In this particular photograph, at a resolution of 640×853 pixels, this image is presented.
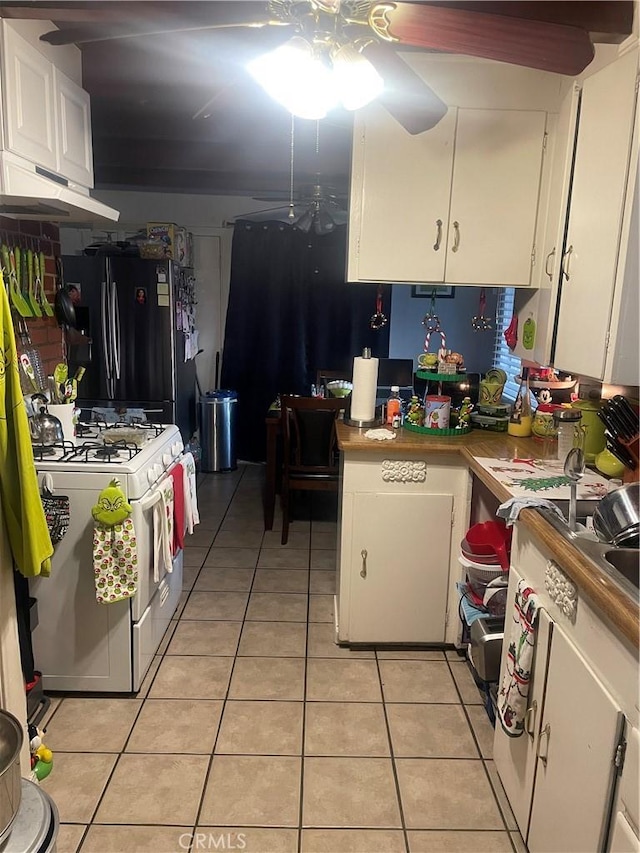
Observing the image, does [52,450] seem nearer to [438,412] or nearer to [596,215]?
[438,412]

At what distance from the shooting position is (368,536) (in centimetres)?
254

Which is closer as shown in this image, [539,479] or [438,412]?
[539,479]

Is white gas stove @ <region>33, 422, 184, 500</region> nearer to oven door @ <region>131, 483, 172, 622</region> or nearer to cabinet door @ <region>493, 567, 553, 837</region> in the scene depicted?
oven door @ <region>131, 483, 172, 622</region>

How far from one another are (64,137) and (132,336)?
6.88 feet

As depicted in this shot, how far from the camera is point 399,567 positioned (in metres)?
2.57

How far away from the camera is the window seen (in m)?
4.04

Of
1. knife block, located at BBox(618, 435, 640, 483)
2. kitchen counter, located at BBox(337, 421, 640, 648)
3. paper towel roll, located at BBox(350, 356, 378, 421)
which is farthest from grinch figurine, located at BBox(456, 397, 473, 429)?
knife block, located at BBox(618, 435, 640, 483)

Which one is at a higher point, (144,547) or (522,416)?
(522,416)

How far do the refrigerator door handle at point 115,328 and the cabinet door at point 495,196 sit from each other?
2.68m

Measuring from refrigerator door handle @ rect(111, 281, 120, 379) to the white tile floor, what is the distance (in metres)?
2.02

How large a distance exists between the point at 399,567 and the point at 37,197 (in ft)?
6.34

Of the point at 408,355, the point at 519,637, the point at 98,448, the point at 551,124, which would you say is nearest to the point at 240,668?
the point at 98,448

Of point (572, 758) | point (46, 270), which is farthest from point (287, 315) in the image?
point (572, 758)

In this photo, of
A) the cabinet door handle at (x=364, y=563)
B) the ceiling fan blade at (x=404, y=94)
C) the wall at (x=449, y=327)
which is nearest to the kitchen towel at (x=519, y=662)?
the cabinet door handle at (x=364, y=563)
